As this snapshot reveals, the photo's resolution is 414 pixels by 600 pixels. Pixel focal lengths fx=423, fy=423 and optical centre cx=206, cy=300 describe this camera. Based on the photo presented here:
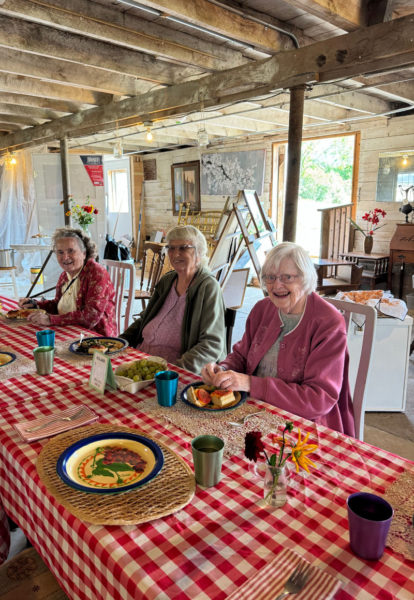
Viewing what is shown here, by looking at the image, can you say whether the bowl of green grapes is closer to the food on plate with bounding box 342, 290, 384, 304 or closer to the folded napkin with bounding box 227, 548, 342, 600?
the folded napkin with bounding box 227, 548, 342, 600

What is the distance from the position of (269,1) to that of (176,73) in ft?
4.45

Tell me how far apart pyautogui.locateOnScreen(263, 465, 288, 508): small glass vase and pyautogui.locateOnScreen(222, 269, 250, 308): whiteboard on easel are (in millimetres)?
3809

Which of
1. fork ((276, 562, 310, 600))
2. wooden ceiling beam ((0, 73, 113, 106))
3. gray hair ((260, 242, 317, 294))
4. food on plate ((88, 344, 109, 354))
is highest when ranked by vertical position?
wooden ceiling beam ((0, 73, 113, 106))

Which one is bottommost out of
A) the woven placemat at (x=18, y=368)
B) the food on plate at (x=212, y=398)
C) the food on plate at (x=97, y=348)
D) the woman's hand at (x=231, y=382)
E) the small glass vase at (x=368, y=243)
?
the woven placemat at (x=18, y=368)

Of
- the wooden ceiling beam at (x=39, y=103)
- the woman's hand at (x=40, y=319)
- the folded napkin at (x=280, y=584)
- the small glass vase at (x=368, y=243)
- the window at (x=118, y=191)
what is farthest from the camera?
the window at (x=118, y=191)

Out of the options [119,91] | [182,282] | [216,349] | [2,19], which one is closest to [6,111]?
[119,91]

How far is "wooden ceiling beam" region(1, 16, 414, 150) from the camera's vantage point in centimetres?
250

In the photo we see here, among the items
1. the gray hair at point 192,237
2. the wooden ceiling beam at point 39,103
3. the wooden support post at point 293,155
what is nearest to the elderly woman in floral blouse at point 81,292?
the gray hair at point 192,237

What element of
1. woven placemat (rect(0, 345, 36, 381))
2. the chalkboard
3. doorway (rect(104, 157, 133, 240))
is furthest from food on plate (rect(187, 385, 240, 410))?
doorway (rect(104, 157, 133, 240))

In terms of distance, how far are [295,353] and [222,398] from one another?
340 millimetres

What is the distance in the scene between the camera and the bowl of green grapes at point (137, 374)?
144cm

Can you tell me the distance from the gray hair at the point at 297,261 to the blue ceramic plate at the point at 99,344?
0.77 meters

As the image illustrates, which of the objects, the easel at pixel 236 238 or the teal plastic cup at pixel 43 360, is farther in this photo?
the easel at pixel 236 238

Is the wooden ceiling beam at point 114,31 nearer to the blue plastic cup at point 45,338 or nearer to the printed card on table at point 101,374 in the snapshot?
the blue plastic cup at point 45,338
